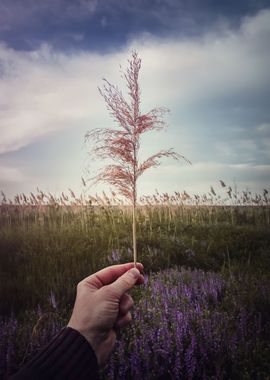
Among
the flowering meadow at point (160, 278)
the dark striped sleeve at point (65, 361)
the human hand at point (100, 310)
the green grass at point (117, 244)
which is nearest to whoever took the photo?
the dark striped sleeve at point (65, 361)

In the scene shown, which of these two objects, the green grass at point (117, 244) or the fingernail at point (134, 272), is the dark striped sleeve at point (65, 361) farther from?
the green grass at point (117, 244)

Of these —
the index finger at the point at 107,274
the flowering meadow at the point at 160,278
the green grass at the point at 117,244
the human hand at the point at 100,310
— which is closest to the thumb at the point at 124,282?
the human hand at the point at 100,310

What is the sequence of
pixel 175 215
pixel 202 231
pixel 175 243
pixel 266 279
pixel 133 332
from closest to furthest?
1. pixel 133 332
2. pixel 266 279
3. pixel 175 243
4. pixel 202 231
5. pixel 175 215

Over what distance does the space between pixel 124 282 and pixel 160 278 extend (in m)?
1.85

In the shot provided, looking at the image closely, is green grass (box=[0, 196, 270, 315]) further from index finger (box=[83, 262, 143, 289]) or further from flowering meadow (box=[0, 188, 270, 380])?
index finger (box=[83, 262, 143, 289])

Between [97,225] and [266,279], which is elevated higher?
[97,225]

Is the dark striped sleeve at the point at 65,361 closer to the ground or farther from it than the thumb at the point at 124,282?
closer to the ground

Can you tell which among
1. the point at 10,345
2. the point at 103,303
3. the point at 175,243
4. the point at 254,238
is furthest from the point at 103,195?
the point at 103,303

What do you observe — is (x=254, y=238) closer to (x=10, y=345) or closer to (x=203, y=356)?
(x=203, y=356)

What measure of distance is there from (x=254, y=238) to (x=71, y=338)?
2.82 metres

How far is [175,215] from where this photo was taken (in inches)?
168

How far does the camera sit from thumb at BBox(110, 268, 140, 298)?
4.46ft

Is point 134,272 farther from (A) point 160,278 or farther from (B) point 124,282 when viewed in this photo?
(A) point 160,278

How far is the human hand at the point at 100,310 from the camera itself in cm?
129
